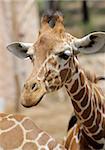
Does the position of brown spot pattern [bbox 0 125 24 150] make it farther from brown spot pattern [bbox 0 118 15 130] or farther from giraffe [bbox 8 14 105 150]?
giraffe [bbox 8 14 105 150]

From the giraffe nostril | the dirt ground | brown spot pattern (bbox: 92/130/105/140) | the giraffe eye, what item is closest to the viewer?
the giraffe nostril

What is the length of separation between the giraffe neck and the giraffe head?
0.06m

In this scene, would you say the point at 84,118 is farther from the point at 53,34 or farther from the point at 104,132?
the point at 53,34

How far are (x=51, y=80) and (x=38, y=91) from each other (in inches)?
4.1

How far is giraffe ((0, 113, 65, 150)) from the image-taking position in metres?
2.21

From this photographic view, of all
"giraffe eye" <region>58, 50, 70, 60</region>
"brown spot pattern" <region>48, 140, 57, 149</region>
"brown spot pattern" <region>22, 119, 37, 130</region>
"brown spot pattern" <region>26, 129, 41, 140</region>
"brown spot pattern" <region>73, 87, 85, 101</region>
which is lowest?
"brown spot pattern" <region>48, 140, 57, 149</region>

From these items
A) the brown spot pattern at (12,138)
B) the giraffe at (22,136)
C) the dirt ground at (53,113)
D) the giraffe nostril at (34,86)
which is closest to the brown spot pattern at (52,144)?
the giraffe at (22,136)

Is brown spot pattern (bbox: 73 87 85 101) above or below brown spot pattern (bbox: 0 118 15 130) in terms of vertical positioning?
above

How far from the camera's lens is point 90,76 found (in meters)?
2.42

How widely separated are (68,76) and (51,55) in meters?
0.14

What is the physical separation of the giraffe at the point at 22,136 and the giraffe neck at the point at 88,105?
0.47ft

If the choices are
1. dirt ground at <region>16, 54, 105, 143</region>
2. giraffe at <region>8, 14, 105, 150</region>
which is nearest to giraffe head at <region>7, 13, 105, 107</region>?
giraffe at <region>8, 14, 105, 150</region>

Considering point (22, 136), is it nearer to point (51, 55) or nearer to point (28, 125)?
point (28, 125)

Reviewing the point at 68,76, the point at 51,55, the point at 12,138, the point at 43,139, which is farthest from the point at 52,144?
the point at 51,55
